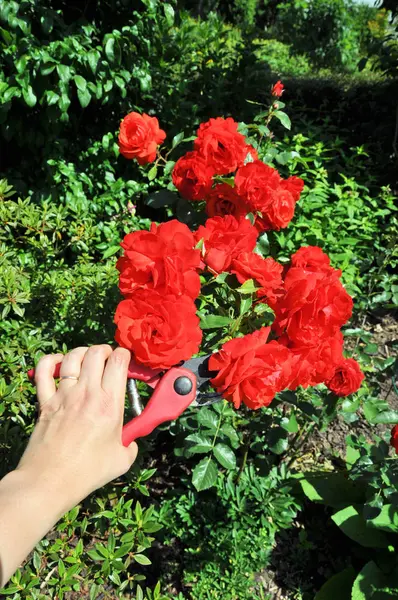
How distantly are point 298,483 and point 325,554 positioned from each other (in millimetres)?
324

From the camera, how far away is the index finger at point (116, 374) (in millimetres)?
959

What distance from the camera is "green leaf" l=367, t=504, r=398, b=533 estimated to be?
1.71 metres

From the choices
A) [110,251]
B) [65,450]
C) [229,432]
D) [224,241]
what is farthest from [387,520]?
[110,251]

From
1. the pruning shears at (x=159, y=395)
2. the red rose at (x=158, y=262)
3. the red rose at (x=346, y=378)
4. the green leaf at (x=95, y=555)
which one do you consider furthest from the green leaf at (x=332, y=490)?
the red rose at (x=158, y=262)

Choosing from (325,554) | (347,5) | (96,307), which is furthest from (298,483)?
(347,5)

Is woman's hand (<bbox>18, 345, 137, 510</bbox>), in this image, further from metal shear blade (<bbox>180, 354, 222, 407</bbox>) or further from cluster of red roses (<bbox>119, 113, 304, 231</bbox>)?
cluster of red roses (<bbox>119, 113, 304, 231</bbox>)

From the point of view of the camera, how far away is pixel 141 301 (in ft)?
3.33

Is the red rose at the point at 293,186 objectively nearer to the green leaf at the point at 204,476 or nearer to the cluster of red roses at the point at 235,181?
the cluster of red roses at the point at 235,181

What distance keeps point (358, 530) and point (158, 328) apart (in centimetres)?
148

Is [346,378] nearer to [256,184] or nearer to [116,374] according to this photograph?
[256,184]

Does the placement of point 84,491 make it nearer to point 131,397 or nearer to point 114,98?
point 131,397

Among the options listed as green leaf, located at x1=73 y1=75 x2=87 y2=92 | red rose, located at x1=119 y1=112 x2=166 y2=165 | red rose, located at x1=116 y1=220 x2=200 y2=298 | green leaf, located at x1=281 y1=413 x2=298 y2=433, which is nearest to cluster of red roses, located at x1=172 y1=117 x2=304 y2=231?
red rose, located at x1=119 y1=112 x2=166 y2=165

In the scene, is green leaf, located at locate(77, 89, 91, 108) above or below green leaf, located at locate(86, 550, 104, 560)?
above

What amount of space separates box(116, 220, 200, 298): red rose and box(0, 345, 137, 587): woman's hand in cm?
16
